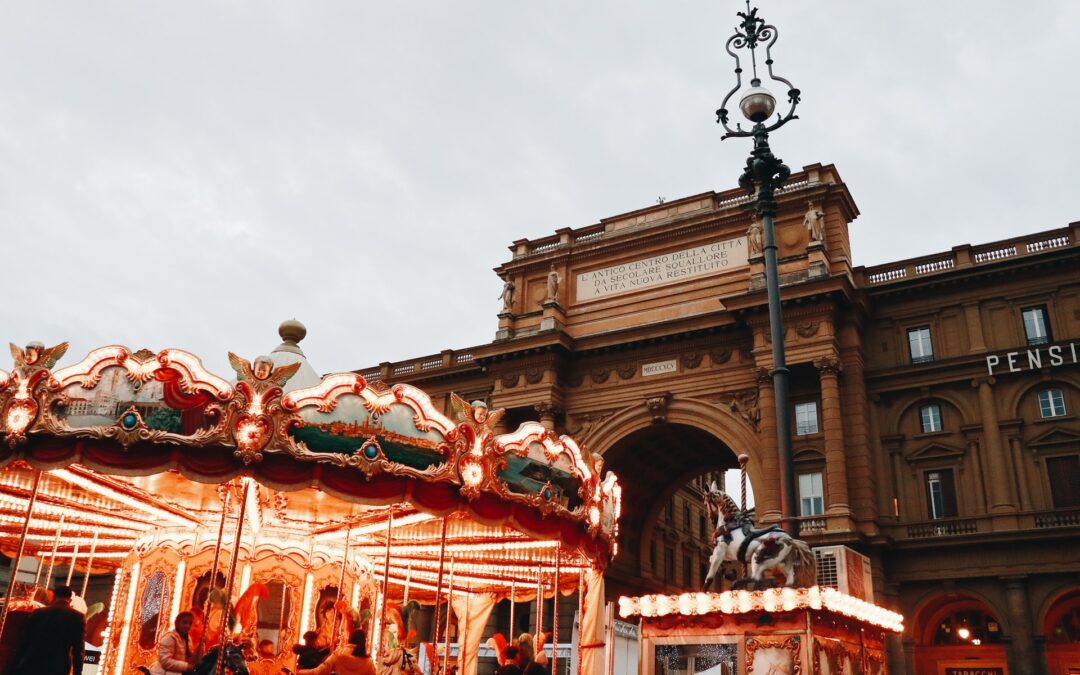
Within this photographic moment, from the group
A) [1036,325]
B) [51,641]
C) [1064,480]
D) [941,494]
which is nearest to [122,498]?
[51,641]

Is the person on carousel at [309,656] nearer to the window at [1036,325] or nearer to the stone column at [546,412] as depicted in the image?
the stone column at [546,412]

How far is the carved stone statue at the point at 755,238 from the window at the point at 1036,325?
8.60 meters

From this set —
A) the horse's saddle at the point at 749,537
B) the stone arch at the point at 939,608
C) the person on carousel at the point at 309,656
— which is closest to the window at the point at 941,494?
the stone arch at the point at 939,608

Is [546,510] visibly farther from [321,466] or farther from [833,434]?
[833,434]

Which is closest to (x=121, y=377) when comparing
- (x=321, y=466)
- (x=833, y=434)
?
(x=321, y=466)

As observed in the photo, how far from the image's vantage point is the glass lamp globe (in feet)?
43.2

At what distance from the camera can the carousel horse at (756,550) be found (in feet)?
40.4

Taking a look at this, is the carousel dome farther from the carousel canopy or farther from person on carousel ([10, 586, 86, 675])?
person on carousel ([10, 586, 86, 675])

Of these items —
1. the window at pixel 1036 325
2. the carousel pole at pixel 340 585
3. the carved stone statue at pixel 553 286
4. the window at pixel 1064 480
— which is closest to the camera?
the carousel pole at pixel 340 585

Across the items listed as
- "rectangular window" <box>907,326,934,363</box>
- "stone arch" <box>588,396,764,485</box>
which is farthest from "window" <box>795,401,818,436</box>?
"rectangular window" <box>907,326,934,363</box>

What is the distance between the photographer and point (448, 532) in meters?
14.4

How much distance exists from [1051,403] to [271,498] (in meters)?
23.5

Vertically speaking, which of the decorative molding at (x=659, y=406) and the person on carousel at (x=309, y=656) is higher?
the decorative molding at (x=659, y=406)

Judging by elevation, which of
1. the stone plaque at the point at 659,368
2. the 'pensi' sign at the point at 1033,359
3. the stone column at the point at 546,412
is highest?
the stone plaque at the point at 659,368
